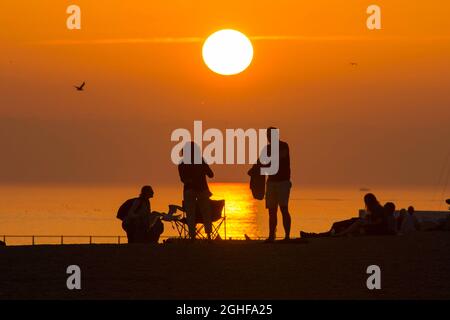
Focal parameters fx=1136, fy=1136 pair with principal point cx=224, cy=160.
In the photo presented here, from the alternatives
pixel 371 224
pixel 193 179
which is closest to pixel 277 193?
pixel 193 179

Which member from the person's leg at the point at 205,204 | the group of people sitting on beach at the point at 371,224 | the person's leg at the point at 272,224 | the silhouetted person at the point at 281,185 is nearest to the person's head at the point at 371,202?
the group of people sitting on beach at the point at 371,224

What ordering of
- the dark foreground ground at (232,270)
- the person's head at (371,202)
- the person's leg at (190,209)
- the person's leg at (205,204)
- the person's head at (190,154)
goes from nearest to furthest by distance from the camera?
the dark foreground ground at (232,270) → the person's head at (190,154) → the person's leg at (190,209) → the person's leg at (205,204) → the person's head at (371,202)

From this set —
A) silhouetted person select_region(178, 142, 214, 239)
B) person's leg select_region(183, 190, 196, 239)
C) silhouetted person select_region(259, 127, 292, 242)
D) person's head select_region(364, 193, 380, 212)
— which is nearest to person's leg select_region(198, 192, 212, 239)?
silhouetted person select_region(178, 142, 214, 239)

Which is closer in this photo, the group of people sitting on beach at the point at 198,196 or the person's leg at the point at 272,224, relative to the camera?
the group of people sitting on beach at the point at 198,196

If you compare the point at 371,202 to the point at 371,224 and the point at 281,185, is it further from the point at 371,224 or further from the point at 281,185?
the point at 281,185

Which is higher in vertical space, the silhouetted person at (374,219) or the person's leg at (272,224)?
the silhouetted person at (374,219)

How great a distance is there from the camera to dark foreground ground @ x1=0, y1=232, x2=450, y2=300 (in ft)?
40.0

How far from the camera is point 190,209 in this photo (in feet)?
64.4

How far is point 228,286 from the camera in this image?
1275 cm

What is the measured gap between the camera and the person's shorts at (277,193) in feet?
60.2

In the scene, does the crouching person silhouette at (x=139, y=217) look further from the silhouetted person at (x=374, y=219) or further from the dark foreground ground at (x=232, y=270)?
the silhouetted person at (x=374, y=219)

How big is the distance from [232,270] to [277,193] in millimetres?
4152

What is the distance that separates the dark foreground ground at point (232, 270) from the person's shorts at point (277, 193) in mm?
700
